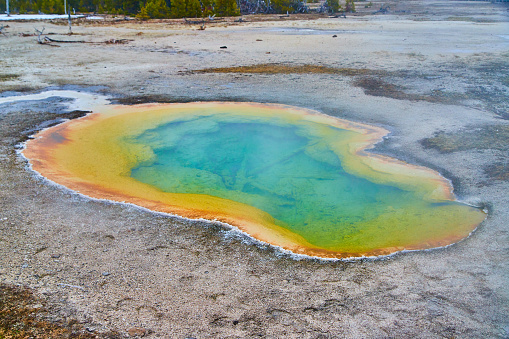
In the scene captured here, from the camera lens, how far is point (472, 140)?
18.4ft

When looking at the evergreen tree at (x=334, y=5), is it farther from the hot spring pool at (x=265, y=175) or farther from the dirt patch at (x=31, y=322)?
the dirt patch at (x=31, y=322)

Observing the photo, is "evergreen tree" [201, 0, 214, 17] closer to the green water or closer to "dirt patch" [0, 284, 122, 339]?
the green water

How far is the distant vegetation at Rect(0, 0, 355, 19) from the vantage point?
2869 cm

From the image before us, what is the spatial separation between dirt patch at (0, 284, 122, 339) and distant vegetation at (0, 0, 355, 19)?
2819 centimetres

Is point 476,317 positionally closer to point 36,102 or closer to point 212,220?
point 212,220

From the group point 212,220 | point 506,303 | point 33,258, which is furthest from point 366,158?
point 33,258

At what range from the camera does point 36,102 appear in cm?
729

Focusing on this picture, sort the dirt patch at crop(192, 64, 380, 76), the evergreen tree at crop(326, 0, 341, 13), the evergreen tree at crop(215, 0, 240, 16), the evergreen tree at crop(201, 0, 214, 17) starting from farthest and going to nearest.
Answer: the evergreen tree at crop(326, 0, 341, 13) → the evergreen tree at crop(215, 0, 240, 16) → the evergreen tree at crop(201, 0, 214, 17) → the dirt patch at crop(192, 64, 380, 76)

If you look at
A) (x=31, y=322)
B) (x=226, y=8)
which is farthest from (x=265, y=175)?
(x=226, y=8)

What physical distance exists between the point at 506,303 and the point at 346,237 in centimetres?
133

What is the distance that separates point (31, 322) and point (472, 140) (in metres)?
5.46

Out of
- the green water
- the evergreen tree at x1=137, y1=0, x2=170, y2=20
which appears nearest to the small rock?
the green water

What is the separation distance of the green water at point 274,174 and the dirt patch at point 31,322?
1.99 metres

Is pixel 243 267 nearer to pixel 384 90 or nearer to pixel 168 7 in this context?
pixel 384 90
